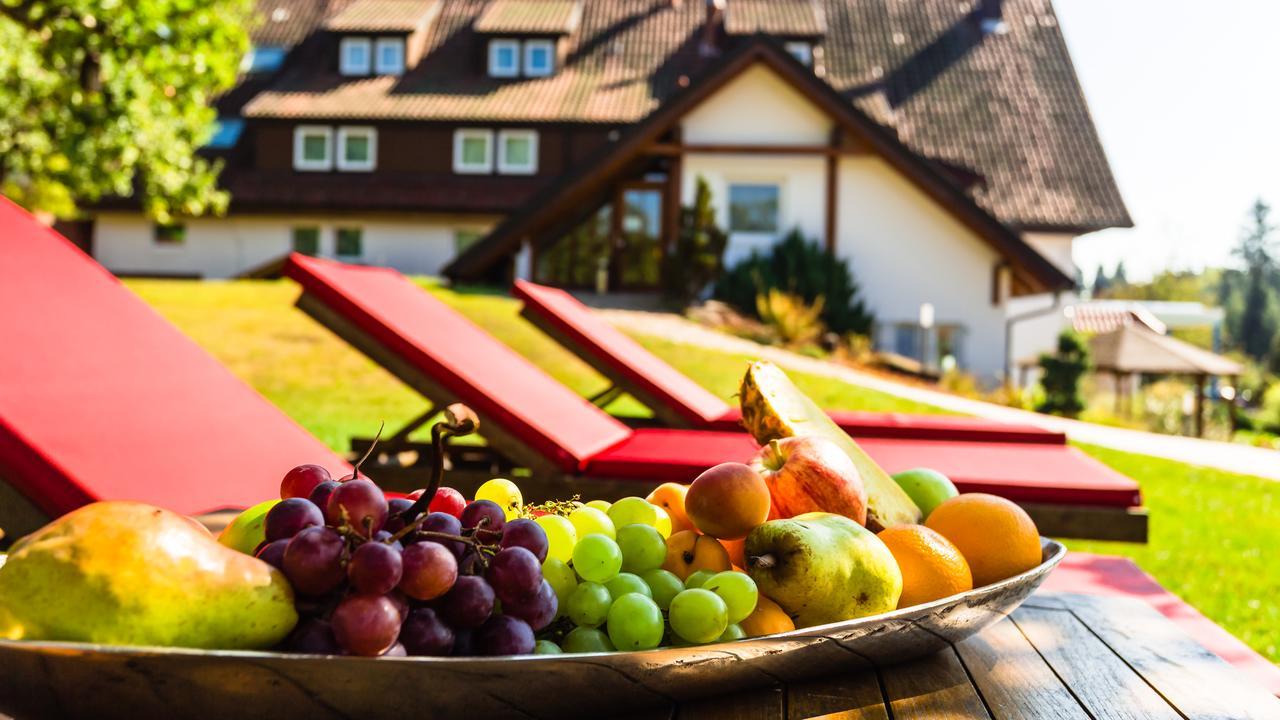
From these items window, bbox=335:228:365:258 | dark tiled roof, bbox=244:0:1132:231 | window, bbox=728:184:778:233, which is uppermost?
dark tiled roof, bbox=244:0:1132:231

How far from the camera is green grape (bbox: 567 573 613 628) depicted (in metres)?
1.14

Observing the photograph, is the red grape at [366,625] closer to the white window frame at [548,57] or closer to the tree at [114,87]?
the tree at [114,87]

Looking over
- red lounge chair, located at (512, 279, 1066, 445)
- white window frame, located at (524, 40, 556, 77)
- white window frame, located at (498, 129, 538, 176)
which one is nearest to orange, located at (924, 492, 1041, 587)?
red lounge chair, located at (512, 279, 1066, 445)

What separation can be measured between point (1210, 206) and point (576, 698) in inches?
3806

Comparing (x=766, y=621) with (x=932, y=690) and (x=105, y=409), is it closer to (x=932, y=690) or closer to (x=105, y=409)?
(x=932, y=690)

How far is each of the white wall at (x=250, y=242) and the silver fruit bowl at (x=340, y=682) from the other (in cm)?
2357

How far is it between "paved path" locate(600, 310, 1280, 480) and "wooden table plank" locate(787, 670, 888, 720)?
825 cm

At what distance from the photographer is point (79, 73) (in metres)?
11.2

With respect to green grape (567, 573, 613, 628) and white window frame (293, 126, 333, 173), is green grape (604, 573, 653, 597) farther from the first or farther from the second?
white window frame (293, 126, 333, 173)

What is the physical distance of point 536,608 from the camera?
1052mm

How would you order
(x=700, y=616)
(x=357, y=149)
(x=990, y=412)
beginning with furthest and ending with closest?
(x=357, y=149) → (x=990, y=412) → (x=700, y=616)

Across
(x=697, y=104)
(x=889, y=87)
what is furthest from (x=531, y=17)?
(x=889, y=87)

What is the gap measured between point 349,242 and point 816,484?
24.4m

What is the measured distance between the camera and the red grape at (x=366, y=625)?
903 mm
